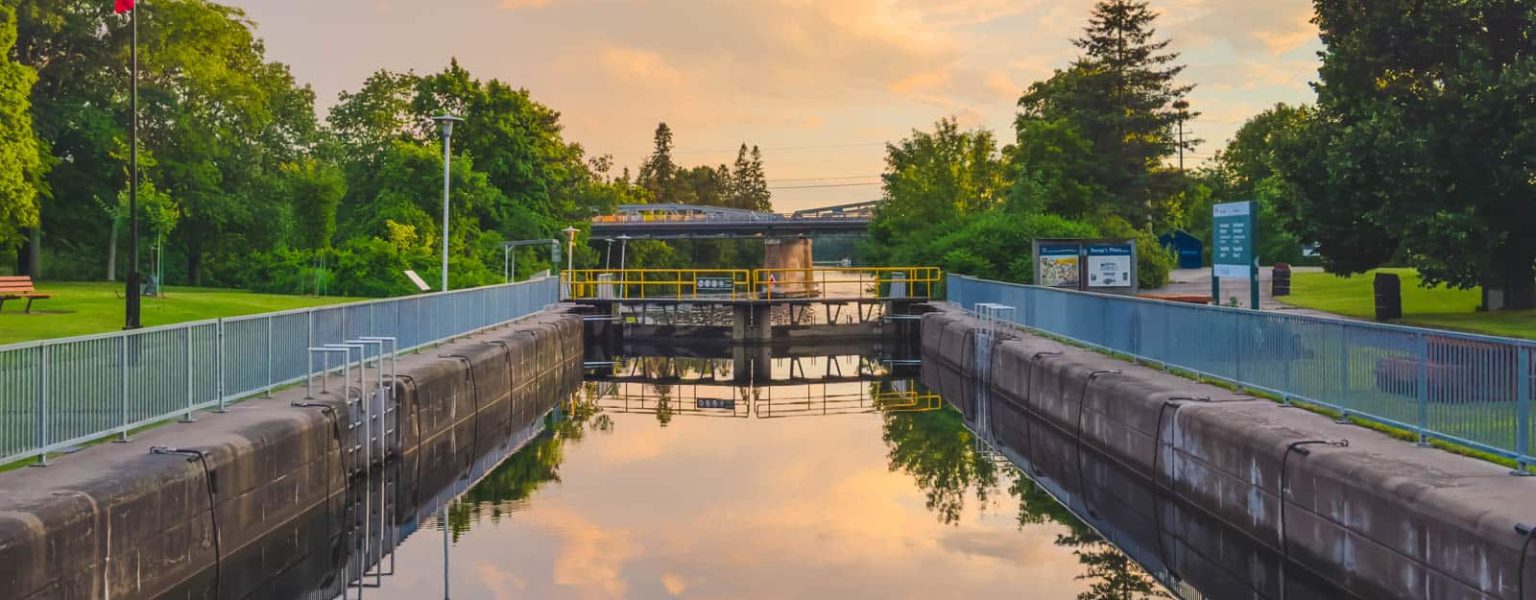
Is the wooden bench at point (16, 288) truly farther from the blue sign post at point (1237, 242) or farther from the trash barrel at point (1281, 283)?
the trash barrel at point (1281, 283)

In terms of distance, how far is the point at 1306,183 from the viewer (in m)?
31.7

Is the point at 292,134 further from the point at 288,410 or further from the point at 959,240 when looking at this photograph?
the point at 288,410

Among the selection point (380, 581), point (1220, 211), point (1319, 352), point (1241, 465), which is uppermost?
point (1220, 211)

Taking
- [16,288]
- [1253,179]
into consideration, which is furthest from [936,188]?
[16,288]

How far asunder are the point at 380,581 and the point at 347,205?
191 ft

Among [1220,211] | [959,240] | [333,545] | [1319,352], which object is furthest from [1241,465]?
[959,240]

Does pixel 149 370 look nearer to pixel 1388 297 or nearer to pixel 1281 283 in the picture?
pixel 1388 297

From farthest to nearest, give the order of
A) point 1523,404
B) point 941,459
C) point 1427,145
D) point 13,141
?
1. point 13,141
2. point 1427,145
3. point 941,459
4. point 1523,404

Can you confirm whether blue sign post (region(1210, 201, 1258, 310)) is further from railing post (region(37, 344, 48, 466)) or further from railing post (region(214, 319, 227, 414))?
railing post (region(37, 344, 48, 466))

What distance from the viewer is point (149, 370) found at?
14547mm

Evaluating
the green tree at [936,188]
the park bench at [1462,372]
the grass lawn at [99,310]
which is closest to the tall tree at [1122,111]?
the green tree at [936,188]

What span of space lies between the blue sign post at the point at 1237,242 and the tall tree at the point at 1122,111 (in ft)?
153

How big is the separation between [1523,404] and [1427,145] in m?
17.7

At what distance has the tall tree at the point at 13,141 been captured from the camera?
46.3 m
